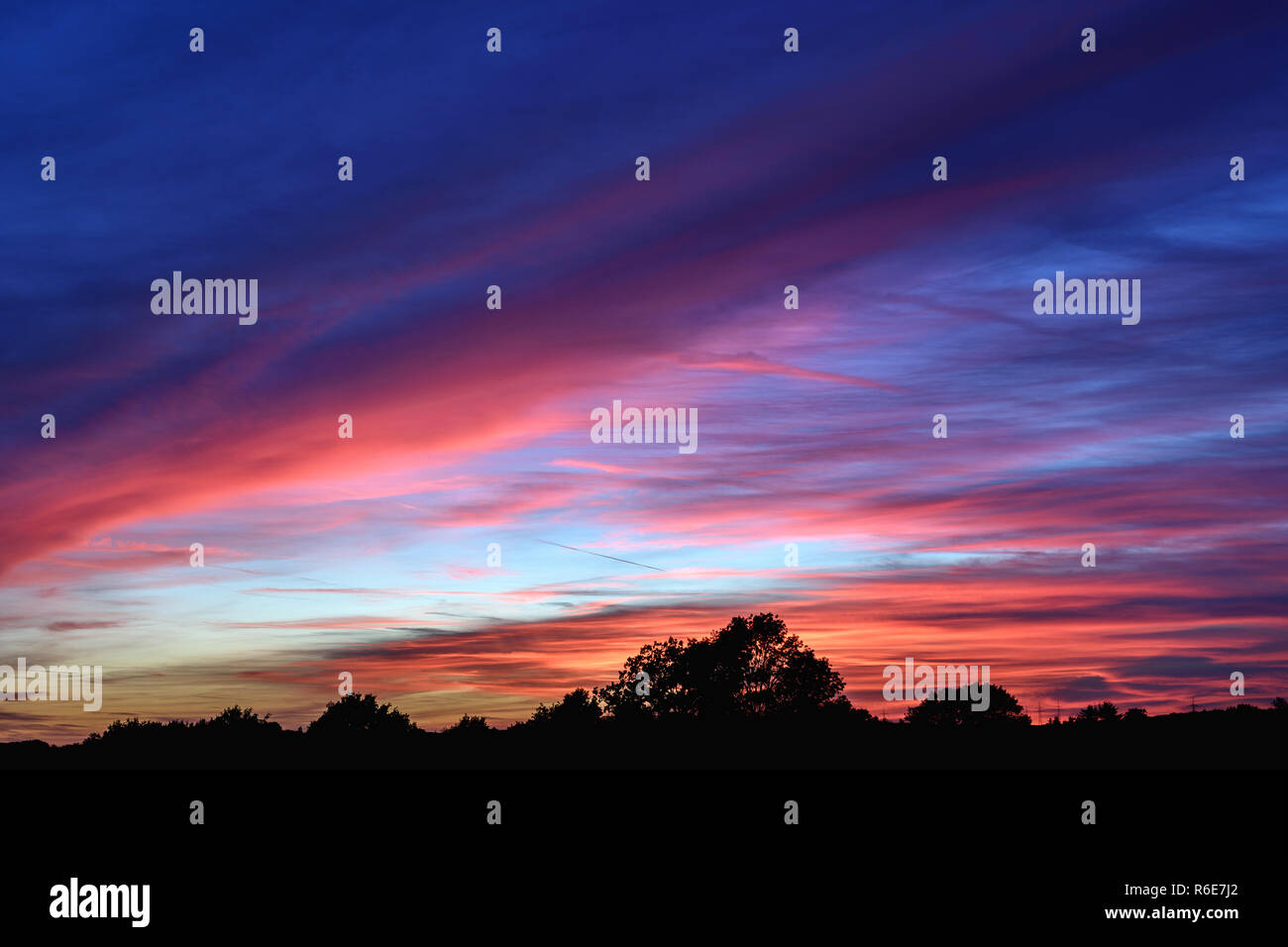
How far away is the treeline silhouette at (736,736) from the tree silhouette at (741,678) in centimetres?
10

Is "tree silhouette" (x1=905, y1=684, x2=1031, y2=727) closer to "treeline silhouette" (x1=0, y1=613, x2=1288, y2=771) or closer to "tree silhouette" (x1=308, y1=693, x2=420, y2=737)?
"treeline silhouette" (x1=0, y1=613, x2=1288, y2=771)


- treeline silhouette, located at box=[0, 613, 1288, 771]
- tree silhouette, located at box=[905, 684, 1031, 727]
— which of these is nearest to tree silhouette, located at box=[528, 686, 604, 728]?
treeline silhouette, located at box=[0, 613, 1288, 771]

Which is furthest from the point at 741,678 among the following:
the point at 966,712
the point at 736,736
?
the point at 966,712

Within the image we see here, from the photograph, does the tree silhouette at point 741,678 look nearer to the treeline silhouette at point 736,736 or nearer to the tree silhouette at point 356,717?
the treeline silhouette at point 736,736

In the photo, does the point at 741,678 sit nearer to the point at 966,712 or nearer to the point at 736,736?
the point at 736,736

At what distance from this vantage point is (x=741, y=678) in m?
89.9

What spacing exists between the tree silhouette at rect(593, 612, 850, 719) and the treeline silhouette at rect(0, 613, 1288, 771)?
10 cm

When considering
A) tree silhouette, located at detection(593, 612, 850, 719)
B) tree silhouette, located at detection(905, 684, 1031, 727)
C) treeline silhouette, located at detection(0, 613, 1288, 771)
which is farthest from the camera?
tree silhouette, located at detection(905, 684, 1031, 727)

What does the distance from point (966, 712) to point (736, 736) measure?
54.4 metres

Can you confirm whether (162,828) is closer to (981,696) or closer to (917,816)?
(917,816)

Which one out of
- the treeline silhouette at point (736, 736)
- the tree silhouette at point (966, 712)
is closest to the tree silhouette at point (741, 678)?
the treeline silhouette at point (736, 736)

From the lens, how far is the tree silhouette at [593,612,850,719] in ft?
288

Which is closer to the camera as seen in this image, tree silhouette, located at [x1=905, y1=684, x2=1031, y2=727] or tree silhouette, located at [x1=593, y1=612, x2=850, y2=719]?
tree silhouette, located at [x1=593, y1=612, x2=850, y2=719]
